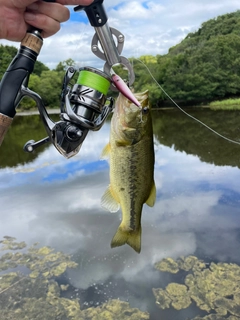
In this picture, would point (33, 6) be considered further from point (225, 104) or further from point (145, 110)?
point (225, 104)

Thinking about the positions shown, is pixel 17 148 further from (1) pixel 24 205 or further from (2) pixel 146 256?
(2) pixel 146 256

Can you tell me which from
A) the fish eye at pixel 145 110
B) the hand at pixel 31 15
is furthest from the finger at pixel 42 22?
the fish eye at pixel 145 110

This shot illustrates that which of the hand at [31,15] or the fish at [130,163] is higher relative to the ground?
the hand at [31,15]

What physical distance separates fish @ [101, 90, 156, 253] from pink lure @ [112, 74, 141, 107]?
4 cm

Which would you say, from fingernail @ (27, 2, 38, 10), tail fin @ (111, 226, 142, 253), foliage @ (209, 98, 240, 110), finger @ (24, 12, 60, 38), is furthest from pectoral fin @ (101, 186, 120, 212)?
foliage @ (209, 98, 240, 110)

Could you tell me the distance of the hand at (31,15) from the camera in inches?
60.8

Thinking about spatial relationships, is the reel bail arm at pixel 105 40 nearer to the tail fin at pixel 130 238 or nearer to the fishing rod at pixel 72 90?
the fishing rod at pixel 72 90

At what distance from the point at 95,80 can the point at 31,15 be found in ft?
1.40

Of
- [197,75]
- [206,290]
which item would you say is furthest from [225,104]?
[206,290]

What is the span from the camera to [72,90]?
1.68 meters

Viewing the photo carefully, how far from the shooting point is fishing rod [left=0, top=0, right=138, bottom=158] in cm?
159

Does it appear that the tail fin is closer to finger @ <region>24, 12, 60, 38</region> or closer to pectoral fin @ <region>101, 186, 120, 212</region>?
pectoral fin @ <region>101, 186, 120, 212</region>

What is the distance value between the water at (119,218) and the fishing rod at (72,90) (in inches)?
149

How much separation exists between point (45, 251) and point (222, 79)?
2823 centimetres
